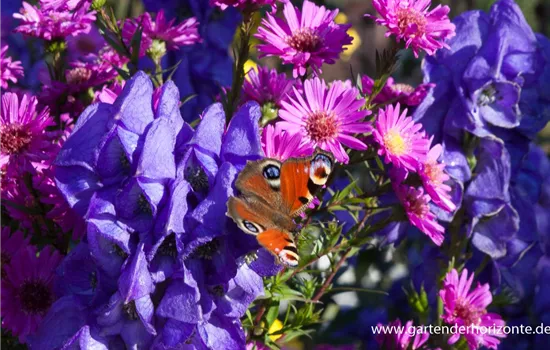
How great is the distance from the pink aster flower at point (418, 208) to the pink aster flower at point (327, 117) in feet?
0.30

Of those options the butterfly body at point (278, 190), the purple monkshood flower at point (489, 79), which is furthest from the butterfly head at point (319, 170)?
the purple monkshood flower at point (489, 79)

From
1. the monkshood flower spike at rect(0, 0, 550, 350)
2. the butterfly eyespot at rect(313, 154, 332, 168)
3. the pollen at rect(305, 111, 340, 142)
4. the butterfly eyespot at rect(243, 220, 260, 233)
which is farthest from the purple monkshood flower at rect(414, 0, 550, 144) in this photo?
the butterfly eyespot at rect(243, 220, 260, 233)

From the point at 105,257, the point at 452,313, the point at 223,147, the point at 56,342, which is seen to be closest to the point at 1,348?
the point at 56,342

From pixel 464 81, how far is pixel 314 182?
52 cm

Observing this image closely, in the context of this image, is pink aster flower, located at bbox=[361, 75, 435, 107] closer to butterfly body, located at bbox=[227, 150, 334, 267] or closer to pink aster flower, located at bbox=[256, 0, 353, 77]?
pink aster flower, located at bbox=[256, 0, 353, 77]

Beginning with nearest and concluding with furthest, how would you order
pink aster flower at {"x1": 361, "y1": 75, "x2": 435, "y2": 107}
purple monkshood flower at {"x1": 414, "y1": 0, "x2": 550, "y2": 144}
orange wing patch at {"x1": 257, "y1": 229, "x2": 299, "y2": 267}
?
orange wing patch at {"x1": 257, "y1": 229, "x2": 299, "y2": 267} → pink aster flower at {"x1": 361, "y1": 75, "x2": 435, "y2": 107} → purple monkshood flower at {"x1": 414, "y1": 0, "x2": 550, "y2": 144}

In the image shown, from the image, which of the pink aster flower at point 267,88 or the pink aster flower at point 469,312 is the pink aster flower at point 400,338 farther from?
the pink aster flower at point 267,88

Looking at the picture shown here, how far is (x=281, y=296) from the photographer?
0.80m

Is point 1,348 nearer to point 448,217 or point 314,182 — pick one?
point 314,182

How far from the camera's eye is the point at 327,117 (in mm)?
784

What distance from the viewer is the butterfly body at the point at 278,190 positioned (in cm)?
62

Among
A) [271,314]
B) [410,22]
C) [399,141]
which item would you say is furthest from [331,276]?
[410,22]

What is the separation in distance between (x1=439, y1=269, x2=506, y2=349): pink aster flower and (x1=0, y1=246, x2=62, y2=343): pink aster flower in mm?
466

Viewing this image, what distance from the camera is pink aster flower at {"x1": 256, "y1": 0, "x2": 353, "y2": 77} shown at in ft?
2.65
